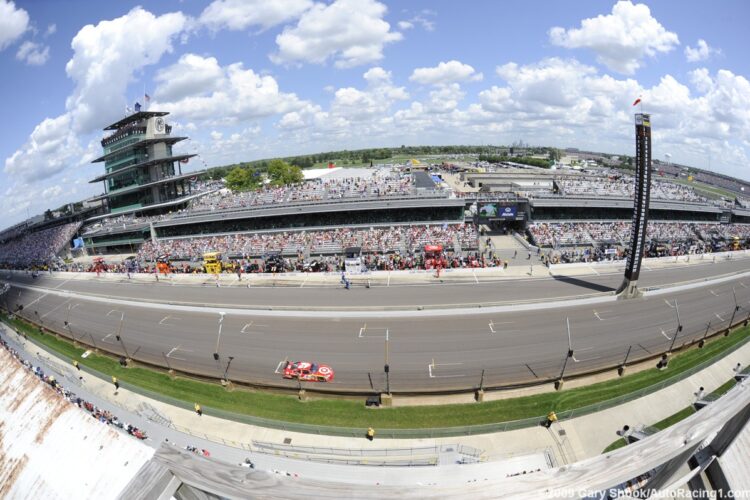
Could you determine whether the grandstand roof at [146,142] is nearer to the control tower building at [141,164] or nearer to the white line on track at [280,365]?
the control tower building at [141,164]

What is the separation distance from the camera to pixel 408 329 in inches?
1172

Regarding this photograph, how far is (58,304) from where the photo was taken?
43.9 metres

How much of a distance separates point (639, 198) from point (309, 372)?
3344 cm

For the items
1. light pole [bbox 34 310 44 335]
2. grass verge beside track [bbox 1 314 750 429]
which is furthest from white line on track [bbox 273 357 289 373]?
light pole [bbox 34 310 44 335]

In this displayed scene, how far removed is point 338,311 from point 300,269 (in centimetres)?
1426

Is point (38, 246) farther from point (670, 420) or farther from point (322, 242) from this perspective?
point (670, 420)

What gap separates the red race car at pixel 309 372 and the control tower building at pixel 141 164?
2221 inches

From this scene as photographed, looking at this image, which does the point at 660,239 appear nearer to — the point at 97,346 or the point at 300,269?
the point at 300,269

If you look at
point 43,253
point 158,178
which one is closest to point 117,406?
point 158,178

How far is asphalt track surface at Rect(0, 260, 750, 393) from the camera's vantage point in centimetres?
2458

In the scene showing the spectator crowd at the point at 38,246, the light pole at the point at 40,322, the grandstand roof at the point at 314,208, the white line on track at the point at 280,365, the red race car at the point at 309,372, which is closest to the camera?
the red race car at the point at 309,372

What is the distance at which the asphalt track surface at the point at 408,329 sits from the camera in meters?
24.6

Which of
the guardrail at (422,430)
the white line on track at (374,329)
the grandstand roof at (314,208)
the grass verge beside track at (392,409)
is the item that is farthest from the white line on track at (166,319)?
the grandstand roof at (314,208)

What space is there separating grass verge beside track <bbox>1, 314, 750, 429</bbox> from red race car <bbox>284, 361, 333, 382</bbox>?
1778 mm
